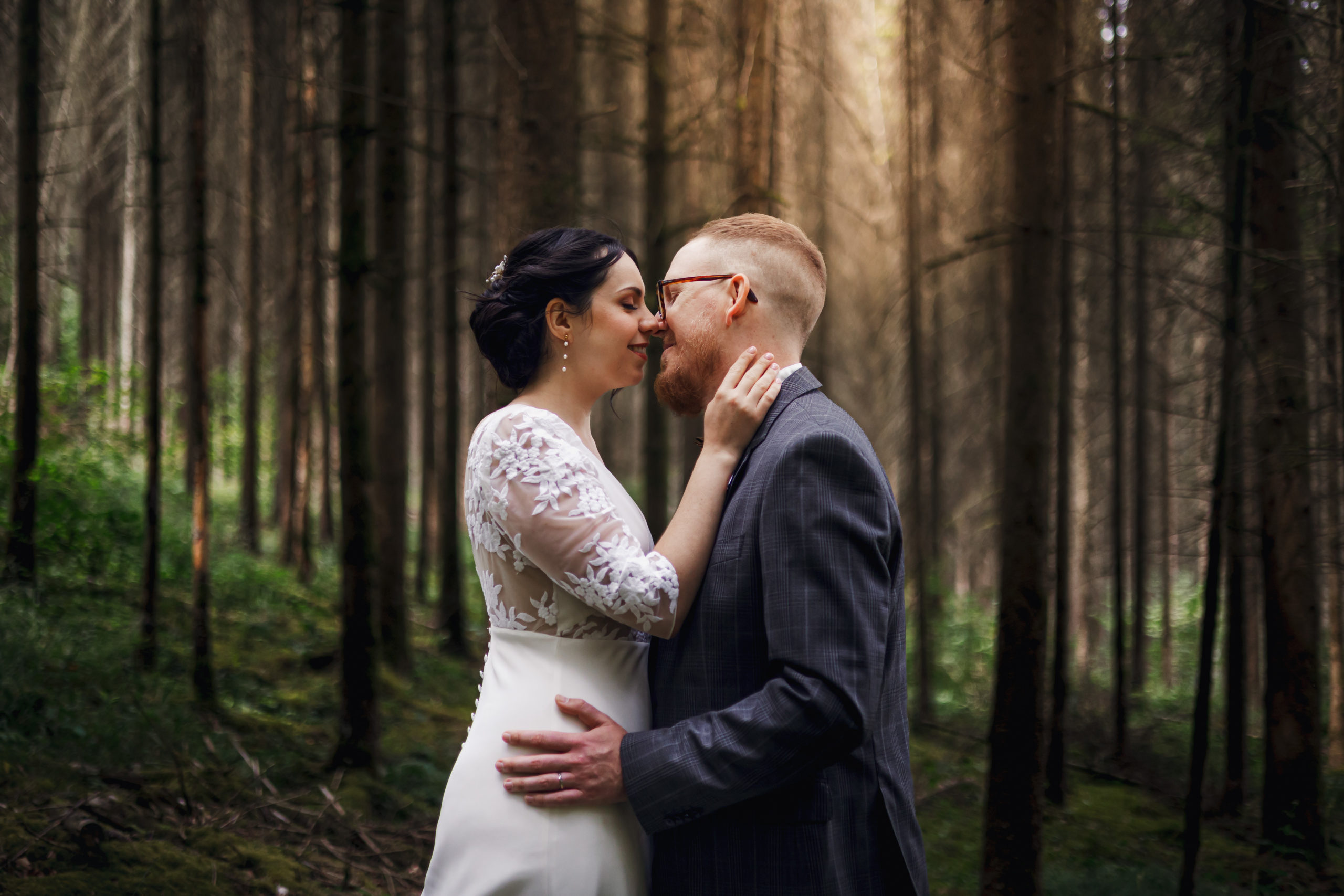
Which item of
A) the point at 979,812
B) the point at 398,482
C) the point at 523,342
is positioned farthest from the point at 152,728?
the point at 979,812

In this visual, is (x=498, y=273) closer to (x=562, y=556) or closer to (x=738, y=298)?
(x=738, y=298)

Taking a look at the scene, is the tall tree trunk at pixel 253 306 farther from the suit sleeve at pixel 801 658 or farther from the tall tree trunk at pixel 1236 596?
the suit sleeve at pixel 801 658

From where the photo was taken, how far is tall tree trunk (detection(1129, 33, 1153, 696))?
10328 mm

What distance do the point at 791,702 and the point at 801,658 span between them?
0.30 feet

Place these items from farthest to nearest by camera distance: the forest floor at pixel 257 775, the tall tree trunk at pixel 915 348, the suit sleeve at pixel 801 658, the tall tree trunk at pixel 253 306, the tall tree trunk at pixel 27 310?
the tall tree trunk at pixel 253 306 → the tall tree trunk at pixel 915 348 → the tall tree trunk at pixel 27 310 → the forest floor at pixel 257 775 → the suit sleeve at pixel 801 658

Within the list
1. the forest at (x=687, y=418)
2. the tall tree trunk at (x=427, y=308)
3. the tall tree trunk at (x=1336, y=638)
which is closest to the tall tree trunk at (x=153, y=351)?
the forest at (x=687, y=418)

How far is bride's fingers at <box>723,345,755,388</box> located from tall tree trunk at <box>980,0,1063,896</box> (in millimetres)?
3612

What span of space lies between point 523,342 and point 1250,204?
7.06 meters

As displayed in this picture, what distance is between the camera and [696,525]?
225 cm

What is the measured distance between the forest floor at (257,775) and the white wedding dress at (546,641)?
9.60 feet

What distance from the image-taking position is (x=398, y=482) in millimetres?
10930

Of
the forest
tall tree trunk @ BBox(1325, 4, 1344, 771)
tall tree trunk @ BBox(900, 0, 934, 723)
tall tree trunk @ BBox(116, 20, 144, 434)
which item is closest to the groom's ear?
the forest

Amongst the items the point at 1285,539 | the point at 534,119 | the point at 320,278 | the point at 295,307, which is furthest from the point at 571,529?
the point at 295,307

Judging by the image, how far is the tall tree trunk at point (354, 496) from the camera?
6883 millimetres
